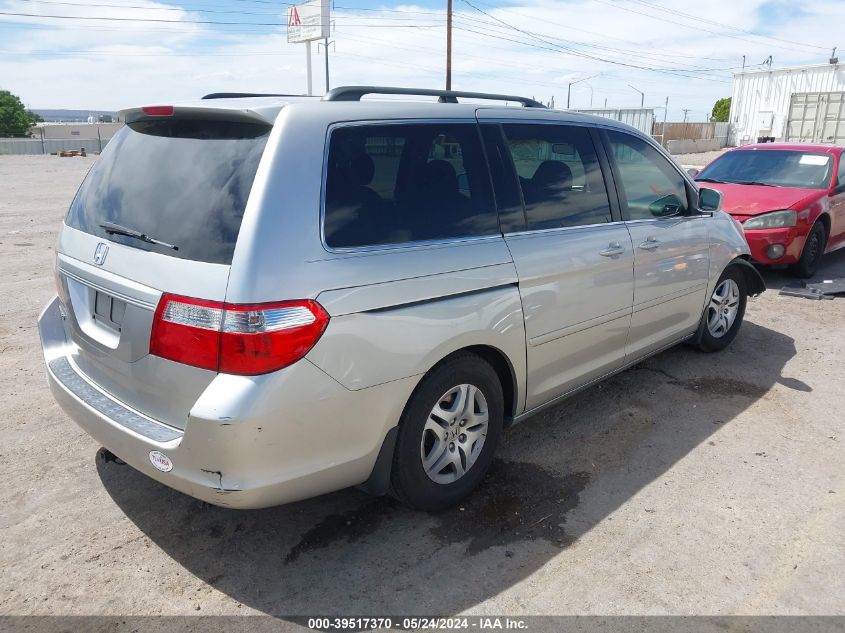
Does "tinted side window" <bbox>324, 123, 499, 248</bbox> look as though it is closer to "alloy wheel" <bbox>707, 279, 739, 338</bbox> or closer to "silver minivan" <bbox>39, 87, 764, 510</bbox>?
"silver minivan" <bbox>39, 87, 764, 510</bbox>

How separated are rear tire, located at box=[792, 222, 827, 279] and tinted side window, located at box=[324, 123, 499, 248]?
629cm

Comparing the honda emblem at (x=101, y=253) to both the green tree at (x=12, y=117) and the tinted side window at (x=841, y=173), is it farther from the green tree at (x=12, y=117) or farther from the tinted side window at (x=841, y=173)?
the green tree at (x=12, y=117)

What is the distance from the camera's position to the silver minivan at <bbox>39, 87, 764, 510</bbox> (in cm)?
244

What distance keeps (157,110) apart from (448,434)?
1.96m

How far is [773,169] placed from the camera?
343 inches

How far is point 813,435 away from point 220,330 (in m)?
3.65

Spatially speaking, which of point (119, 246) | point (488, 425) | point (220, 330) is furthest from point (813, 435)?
point (119, 246)

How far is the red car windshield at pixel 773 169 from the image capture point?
8.40m

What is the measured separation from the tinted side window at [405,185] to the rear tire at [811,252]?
6294mm

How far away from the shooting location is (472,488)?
11.0 ft

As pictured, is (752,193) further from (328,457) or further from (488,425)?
(328,457)

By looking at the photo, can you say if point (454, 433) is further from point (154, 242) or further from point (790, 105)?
point (790, 105)

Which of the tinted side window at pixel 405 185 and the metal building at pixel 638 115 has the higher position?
the metal building at pixel 638 115

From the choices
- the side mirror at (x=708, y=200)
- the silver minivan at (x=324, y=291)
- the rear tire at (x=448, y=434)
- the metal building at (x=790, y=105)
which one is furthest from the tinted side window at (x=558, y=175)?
the metal building at (x=790, y=105)
